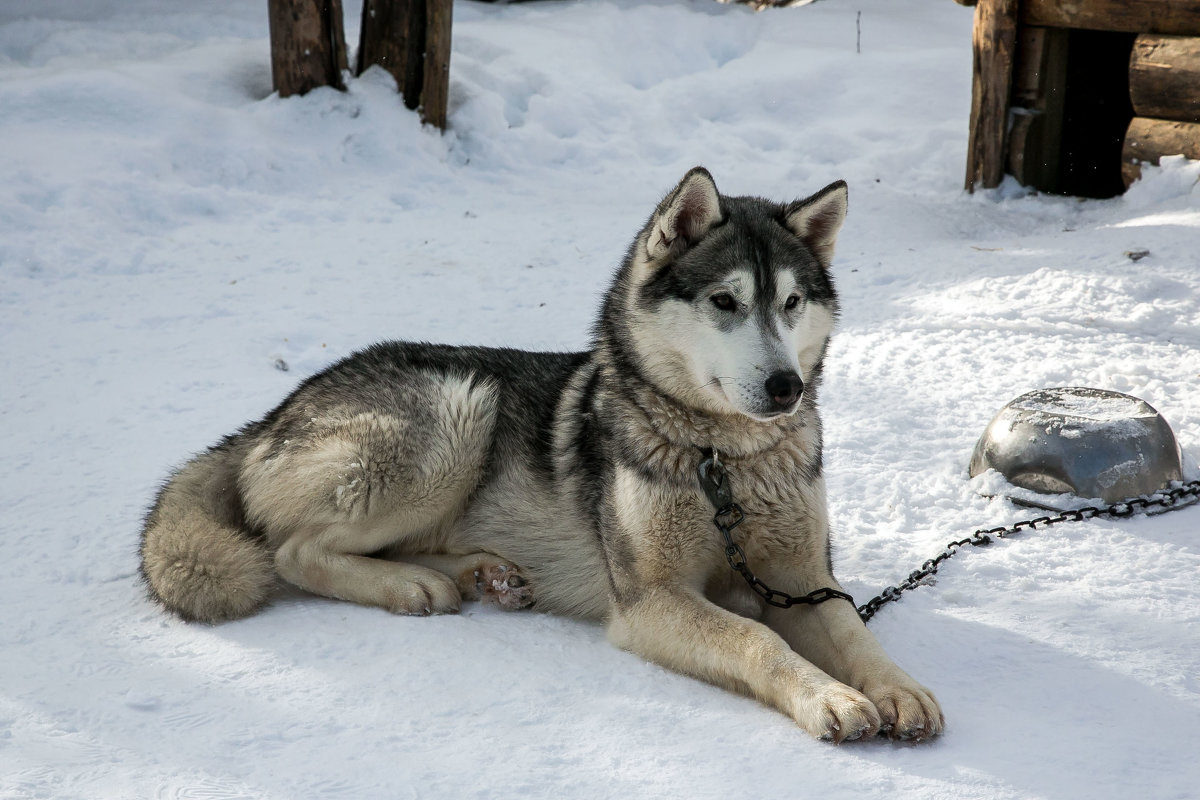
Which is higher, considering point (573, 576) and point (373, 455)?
point (373, 455)

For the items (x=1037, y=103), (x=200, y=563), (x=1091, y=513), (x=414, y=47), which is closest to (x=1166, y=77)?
(x=1037, y=103)

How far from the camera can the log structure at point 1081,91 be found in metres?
7.45

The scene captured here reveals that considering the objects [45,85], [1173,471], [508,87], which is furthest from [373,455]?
[508,87]

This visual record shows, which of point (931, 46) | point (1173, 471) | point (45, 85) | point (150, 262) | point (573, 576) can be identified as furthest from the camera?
point (931, 46)

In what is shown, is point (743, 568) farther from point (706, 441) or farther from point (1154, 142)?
point (1154, 142)

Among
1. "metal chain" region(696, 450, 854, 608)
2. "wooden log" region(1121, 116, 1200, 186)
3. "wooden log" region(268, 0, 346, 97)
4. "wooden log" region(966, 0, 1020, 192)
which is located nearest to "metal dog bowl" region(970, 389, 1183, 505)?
"metal chain" region(696, 450, 854, 608)

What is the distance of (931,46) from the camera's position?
1055 centimetres

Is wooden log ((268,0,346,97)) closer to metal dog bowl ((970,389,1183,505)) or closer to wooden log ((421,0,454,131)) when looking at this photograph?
wooden log ((421,0,454,131))

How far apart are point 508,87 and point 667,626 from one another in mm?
7196

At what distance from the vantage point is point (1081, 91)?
8.60m

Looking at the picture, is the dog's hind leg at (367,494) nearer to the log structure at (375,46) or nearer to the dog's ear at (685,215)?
the dog's ear at (685,215)

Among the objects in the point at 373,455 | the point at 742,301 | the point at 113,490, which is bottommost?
the point at 113,490

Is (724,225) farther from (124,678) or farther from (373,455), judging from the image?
(124,678)

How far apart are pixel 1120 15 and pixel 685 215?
227 inches
